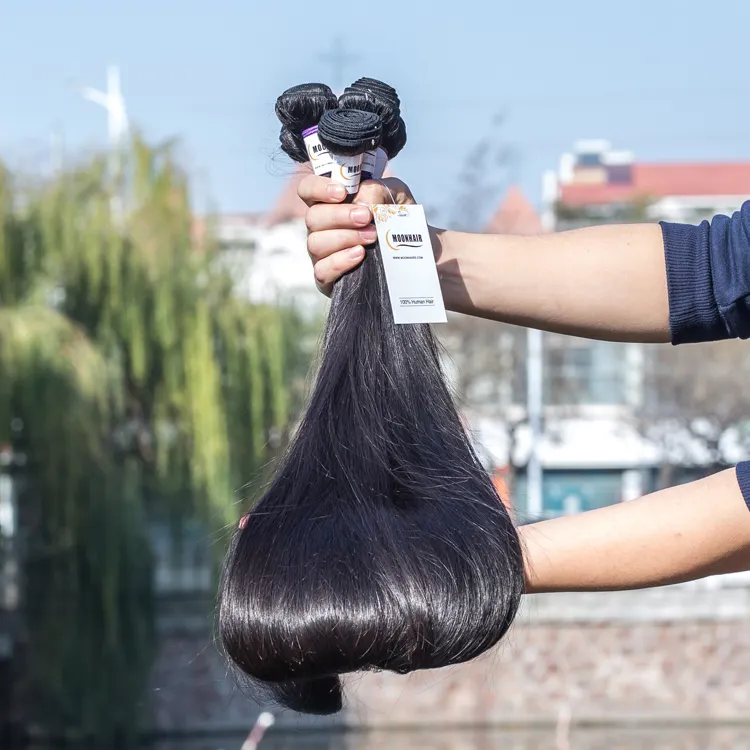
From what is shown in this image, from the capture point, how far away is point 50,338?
22.5 ft

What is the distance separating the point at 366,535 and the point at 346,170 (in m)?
Result: 0.37

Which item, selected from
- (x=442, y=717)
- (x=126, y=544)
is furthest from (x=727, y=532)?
(x=442, y=717)

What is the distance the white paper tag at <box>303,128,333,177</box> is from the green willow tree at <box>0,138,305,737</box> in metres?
5.93

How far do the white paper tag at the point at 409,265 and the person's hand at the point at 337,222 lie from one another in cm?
2

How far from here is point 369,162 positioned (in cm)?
117

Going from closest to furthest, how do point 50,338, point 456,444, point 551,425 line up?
point 456,444, point 50,338, point 551,425

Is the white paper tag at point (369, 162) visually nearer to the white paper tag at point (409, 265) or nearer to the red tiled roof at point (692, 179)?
the white paper tag at point (409, 265)

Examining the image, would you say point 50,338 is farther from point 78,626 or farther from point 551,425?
point 551,425

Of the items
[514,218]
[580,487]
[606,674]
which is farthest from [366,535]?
[580,487]

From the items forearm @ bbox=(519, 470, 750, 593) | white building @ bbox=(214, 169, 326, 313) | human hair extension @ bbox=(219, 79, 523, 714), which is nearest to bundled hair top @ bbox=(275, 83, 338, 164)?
human hair extension @ bbox=(219, 79, 523, 714)

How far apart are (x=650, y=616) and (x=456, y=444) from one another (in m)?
9.01

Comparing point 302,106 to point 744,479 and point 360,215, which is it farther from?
point 744,479

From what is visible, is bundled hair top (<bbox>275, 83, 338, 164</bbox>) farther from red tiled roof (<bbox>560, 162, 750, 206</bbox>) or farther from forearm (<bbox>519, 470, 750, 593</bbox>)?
red tiled roof (<bbox>560, 162, 750, 206</bbox>)

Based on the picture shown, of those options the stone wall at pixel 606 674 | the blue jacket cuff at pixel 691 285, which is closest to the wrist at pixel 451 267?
the blue jacket cuff at pixel 691 285
